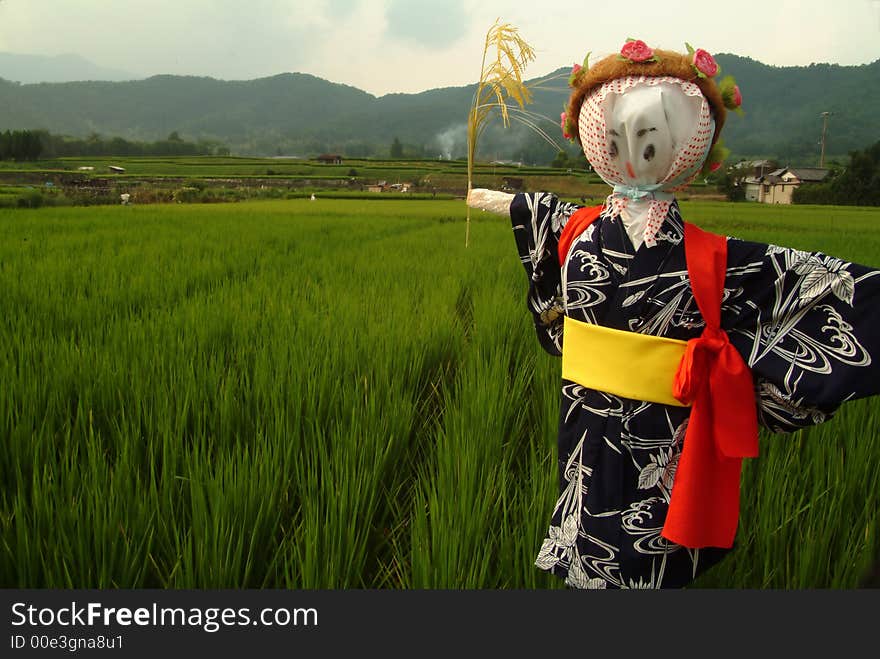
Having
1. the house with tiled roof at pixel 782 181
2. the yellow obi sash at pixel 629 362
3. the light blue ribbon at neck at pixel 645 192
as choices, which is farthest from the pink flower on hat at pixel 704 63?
the house with tiled roof at pixel 782 181

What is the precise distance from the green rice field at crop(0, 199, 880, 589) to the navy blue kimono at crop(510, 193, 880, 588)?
0.51ft

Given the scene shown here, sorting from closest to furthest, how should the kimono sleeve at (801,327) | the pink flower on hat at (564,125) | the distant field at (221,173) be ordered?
the kimono sleeve at (801,327), the pink flower on hat at (564,125), the distant field at (221,173)

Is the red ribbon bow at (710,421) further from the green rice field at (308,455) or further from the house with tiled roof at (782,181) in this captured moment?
the house with tiled roof at (782,181)

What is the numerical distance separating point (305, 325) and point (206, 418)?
897 millimetres

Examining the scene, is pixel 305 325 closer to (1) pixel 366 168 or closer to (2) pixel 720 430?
(2) pixel 720 430

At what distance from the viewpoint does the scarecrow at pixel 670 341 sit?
3.33ft

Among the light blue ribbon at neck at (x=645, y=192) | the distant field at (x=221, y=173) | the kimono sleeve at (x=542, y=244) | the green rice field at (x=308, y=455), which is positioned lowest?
the green rice field at (x=308, y=455)

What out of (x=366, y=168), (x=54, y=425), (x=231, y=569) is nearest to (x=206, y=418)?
(x=54, y=425)

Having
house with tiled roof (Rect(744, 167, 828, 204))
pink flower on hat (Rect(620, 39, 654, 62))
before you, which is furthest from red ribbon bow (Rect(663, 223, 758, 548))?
house with tiled roof (Rect(744, 167, 828, 204))

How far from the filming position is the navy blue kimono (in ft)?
3.27

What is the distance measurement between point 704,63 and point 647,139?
20cm

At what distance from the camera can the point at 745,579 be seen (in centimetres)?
125

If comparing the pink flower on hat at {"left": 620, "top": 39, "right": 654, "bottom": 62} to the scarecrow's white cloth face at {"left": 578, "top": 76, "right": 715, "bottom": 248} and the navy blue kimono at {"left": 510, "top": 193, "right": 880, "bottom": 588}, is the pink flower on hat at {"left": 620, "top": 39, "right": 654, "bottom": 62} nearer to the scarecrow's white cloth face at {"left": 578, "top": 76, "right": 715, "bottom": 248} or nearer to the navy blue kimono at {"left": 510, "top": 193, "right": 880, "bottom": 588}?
the scarecrow's white cloth face at {"left": 578, "top": 76, "right": 715, "bottom": 248}

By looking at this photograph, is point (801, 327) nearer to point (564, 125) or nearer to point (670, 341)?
point (670, 341)
